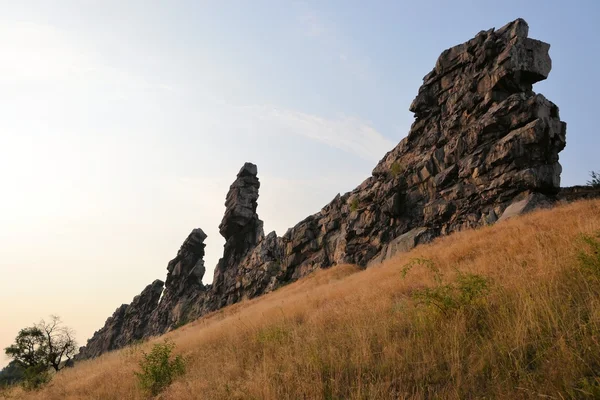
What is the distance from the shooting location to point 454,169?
26141mm

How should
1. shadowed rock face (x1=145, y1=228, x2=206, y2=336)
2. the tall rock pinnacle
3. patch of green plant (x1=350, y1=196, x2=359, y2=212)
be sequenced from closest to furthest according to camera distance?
patch of green plant (x1=350, y1=196, x2=359, y2=212), the tall rock pinnacle, shadowed rock face (x1=145, y1=228, x2=206, y2=336)

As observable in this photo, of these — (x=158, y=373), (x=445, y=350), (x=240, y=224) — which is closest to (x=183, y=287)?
(x=240, y=224)

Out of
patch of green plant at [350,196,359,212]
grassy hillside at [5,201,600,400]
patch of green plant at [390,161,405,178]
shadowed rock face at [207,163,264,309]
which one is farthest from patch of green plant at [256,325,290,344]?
shadowed rock face at [207,163,264,309]

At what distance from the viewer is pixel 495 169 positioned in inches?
904

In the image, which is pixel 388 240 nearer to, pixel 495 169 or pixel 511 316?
pixel 495 169

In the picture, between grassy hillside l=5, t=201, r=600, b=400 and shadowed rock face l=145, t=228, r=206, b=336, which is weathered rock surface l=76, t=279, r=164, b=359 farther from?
grassy hillside l=5, t=201, r=600, b=400

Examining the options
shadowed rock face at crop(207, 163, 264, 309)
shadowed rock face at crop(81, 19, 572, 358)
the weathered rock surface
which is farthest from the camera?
the weathered rock surface

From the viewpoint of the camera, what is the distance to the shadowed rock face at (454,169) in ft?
71.2

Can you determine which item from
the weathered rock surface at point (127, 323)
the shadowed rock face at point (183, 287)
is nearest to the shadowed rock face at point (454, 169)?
the shadowed rock face at point (183, 287)

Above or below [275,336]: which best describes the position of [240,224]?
above

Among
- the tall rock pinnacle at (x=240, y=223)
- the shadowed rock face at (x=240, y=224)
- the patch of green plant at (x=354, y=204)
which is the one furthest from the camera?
the tall rock pinnacle at (x=240, y=223)

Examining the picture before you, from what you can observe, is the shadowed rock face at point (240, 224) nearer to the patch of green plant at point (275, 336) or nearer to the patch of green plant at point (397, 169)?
the patch of green plant at point (397, 169)

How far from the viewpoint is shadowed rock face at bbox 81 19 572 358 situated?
854 inches

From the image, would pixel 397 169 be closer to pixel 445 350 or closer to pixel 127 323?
pixel 445 350
